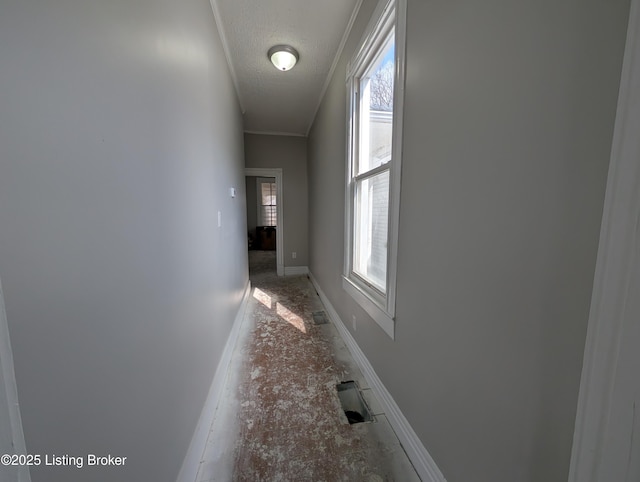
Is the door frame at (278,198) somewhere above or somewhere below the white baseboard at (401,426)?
above

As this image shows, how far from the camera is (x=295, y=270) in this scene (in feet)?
15.8

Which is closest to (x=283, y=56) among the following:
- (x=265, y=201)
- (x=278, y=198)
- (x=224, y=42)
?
(x=224, y=42)

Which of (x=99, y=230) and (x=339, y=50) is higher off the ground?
(x=339, y=50)

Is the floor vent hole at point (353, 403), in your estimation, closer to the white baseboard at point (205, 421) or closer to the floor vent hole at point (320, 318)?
the white baseboard at point (205, 421)

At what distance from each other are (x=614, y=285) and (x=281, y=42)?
263cm

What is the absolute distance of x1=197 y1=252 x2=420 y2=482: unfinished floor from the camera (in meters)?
1.13

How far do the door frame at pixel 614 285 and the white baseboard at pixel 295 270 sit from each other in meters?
4.42

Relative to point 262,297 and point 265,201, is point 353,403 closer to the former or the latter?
point 262,297

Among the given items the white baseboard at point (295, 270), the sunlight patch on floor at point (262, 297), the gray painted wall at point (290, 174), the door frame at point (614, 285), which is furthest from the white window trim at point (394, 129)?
the white baseboard at point (295, 270)

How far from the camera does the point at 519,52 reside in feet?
2.16

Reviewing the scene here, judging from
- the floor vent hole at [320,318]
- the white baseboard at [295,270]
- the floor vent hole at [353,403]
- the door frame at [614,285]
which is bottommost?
the floor vent hole at [320,318]

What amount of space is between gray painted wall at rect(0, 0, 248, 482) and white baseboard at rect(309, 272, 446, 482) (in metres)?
1.02

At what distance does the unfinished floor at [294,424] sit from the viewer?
1.13 meters

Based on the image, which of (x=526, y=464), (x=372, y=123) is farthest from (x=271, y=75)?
(x=526, y=464)
